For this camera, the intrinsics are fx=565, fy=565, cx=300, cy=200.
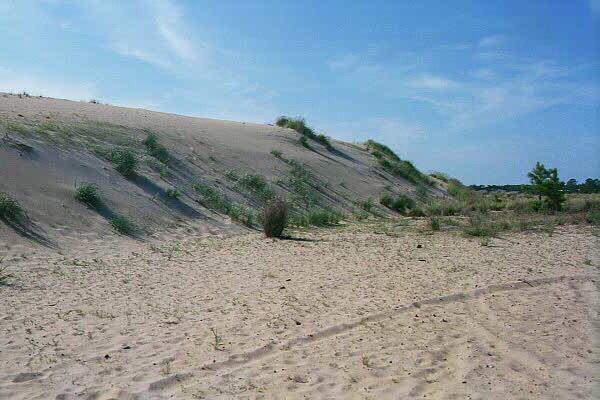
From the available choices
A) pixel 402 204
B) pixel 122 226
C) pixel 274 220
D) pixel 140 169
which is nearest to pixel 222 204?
pixel 140 169

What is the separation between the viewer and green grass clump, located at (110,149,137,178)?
1753 cm

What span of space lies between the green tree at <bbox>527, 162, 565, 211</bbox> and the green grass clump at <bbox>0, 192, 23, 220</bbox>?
61.0ft

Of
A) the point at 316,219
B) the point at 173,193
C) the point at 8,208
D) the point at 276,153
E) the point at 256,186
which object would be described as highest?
the point at 276,153

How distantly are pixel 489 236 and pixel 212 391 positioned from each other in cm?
1169

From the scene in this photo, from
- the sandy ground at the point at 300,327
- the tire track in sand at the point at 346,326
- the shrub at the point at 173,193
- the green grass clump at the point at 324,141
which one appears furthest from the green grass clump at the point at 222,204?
the green grass clump at the point at 324,141

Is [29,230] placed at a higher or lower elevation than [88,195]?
lower

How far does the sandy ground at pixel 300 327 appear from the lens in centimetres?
502

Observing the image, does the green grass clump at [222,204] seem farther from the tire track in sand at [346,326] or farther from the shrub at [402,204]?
the tire track in sand at [346,326]

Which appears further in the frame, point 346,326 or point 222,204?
point 222,204

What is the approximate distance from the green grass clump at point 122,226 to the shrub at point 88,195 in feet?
3.14

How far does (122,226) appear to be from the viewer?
44.3 feet

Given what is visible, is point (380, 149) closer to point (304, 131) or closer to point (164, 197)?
point (304, 131)

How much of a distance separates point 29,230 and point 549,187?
1867cm

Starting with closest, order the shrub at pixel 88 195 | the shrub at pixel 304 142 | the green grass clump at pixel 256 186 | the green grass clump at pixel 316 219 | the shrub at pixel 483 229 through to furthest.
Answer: the shrub at pixel 88 195 → the shrub at pixel 483 229 → the green grass clump at pixel 316 219 → the green grass clump at pixel 256 186 → the shrub at pixel 304 142
